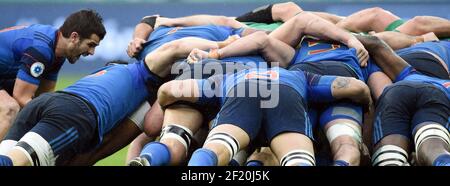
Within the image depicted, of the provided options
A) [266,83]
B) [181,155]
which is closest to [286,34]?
[266,83]

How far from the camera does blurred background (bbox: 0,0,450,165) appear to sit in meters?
7.41

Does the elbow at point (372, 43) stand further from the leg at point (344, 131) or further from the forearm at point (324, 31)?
the leg at point (344, 131)

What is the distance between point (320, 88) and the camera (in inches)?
165

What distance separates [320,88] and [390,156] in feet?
1.92

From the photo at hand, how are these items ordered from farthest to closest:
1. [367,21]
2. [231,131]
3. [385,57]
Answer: [367,21] < [385,57] < [231,131]

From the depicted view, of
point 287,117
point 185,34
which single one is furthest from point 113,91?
point 287,117

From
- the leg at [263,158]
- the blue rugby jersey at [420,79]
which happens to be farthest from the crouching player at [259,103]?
the blue rugby jersey at [420,79]

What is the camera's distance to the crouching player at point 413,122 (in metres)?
3.79

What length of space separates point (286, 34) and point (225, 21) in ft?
3.56

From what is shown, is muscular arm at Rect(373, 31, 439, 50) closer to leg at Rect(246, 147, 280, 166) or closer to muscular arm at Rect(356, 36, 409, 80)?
muscular arm at Rect(356, 36, 409, 80)

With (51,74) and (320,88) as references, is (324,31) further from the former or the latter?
(51,74)

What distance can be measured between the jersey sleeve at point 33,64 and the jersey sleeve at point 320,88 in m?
1.76

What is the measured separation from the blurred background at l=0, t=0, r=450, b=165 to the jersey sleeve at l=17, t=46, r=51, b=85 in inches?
96.6
